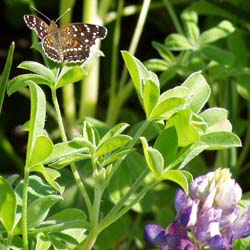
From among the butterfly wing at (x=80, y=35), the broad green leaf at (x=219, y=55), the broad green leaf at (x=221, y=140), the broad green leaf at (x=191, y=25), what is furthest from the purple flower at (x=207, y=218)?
the broad green leaf at (x=191, y=25)

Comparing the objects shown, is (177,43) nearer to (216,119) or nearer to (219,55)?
(219,55)

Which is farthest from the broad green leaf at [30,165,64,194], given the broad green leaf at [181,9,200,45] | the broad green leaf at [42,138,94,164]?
the broad green leaf at [181,9,200,45]

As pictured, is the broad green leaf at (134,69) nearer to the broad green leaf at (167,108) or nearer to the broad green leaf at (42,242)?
the broad green leaf at (167,108)

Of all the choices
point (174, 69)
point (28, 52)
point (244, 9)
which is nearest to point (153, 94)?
point (174, 69)

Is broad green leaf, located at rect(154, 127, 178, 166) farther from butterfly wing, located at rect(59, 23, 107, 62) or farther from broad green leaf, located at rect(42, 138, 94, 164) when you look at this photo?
butterfly wing, located at rect(59, 23, 107, 62)

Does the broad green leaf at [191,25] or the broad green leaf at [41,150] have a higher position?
the broad green leaf at [41,150]

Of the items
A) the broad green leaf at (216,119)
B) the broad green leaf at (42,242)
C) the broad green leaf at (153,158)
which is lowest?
the broad green leaf at (42,242)

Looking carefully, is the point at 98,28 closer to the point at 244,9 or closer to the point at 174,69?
the point at 174,69
